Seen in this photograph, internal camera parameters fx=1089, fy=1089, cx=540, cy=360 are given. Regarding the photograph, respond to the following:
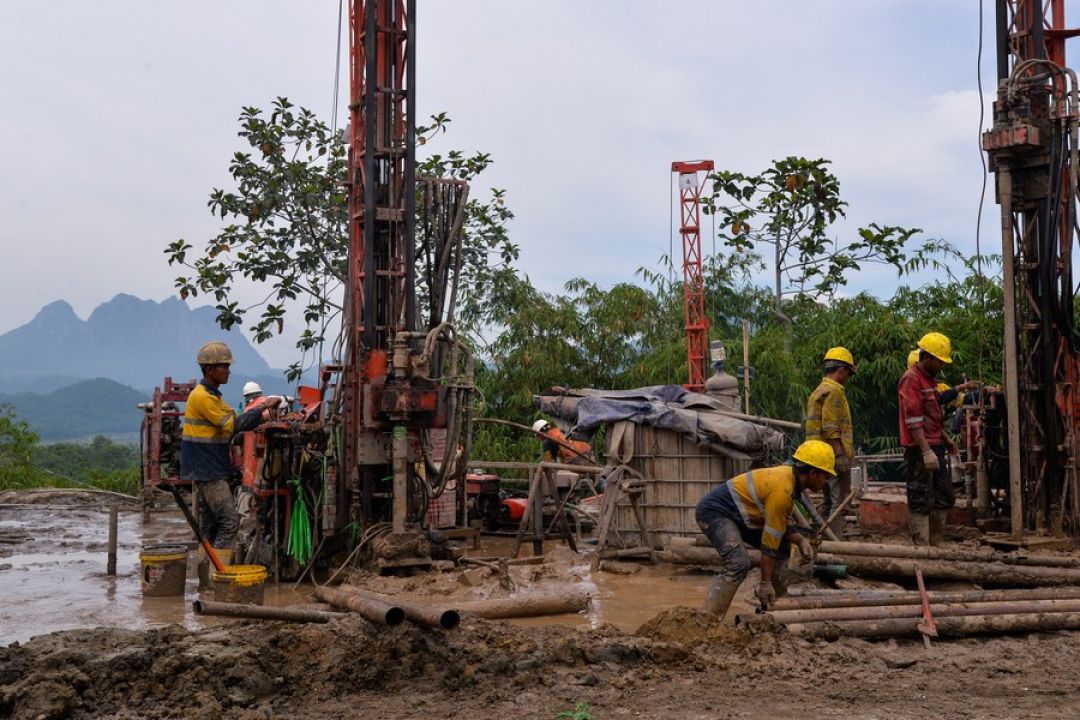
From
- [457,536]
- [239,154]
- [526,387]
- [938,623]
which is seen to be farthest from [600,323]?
[938,623]

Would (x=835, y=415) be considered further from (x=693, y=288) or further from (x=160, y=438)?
(x=693, y=288)

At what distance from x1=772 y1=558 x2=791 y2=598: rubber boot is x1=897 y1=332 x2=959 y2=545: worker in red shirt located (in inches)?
122

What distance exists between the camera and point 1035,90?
11.5m

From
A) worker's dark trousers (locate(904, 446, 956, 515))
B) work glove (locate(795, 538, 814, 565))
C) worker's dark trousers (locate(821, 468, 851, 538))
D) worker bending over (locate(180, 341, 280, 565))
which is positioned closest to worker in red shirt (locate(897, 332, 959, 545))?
worker's dark trousers (locate(904, 446, 956, 515))

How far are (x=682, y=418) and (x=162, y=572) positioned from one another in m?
5.11

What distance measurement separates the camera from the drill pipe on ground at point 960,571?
871 cm

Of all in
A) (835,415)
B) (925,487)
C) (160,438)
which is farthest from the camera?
(160,438)

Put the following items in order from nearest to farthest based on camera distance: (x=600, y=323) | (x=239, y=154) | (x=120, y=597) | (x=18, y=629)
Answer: (x=18, y=629)
(x=120, y=597)
(x=239, y=154)
(x=600, y=323)

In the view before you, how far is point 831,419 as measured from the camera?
35.0 ft

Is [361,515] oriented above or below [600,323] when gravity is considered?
below

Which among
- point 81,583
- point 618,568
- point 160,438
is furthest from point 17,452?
point 618,568

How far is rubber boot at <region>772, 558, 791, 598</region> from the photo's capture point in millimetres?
7898

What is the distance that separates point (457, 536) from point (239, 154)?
11.8 meters

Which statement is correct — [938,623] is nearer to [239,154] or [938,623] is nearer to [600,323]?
[239,154]
